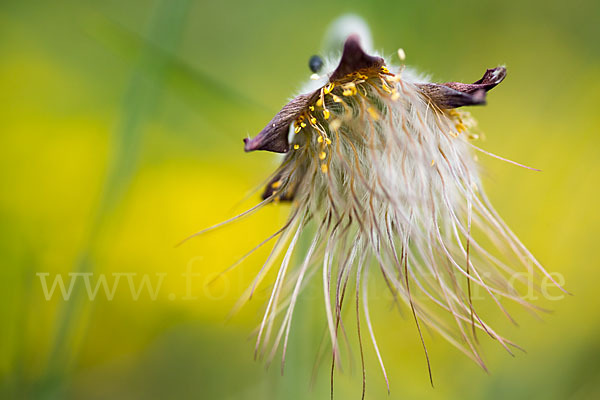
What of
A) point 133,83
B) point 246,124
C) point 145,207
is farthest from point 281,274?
point 145,207

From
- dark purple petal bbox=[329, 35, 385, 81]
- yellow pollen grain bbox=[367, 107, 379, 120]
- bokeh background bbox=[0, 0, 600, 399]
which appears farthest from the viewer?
bokeh background bbox=[0, 0, 600, 399]

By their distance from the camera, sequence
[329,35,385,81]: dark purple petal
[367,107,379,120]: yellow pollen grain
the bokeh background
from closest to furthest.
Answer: [329,35,385,81]: dark purple petal
[367,107,379,120]: yellow pollen grain
the bokeh background

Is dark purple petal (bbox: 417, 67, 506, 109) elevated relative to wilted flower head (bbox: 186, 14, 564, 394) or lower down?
elevated

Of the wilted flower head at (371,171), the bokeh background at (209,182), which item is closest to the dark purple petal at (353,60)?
the wilted flower head at (371,171)

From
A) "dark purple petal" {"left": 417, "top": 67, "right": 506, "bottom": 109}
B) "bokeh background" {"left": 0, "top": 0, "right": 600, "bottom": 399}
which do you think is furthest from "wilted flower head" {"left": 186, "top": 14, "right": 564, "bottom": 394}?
"bokeh background" {"left": 0, "top": 0, "right": 600, "bottom": 399}

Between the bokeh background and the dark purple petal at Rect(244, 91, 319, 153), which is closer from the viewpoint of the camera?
the dark purple petal at Rect(244, 91, 319, 153)

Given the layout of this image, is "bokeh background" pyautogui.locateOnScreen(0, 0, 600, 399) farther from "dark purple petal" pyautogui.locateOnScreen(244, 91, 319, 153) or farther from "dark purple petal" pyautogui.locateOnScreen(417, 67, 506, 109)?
"dark purple petal" pyautogui.locateOnScreen(417, 67, 506, 109)
